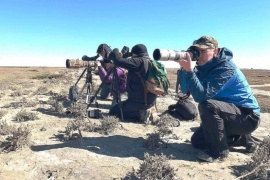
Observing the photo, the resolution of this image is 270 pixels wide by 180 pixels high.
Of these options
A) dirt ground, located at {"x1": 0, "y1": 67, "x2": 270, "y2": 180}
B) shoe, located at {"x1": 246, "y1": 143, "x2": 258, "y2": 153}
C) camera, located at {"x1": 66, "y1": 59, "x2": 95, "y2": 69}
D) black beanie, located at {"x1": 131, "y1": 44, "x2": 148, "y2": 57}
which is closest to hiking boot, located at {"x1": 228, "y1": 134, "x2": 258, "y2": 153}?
shoe, located at {"x1": 246, "y1": 143, "x2": 258, "y2": 153}

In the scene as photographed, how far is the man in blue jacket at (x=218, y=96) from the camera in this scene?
475 centimetres

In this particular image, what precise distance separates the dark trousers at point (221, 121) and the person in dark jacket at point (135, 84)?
2376mm

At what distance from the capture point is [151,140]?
5.52m

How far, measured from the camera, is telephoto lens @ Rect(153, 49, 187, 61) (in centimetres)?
428

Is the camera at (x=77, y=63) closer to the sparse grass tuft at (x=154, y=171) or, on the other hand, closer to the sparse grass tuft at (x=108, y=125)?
the sparse grass tuft at (x=108, y=125)

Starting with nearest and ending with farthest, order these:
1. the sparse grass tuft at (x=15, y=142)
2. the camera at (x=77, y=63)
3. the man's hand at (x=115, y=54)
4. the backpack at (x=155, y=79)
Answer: the sparse grass tuft at (x=15, y=142), the man's hand at (x=115, y=54), the backpack at (x=155, y=79), the camera at (x=77, y=63)

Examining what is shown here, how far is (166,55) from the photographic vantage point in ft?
14.2

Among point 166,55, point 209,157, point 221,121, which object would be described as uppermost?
point 166,55

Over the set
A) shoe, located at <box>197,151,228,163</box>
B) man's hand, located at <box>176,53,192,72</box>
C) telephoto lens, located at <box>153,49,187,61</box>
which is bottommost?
shoe, located at <box>197,151,228,163</box>

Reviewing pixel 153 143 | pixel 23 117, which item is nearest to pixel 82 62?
pixel 23 117

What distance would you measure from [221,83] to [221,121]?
0.61 meters

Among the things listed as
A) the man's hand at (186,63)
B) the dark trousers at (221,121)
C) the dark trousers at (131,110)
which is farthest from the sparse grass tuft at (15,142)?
the dark trousers at (131,110)

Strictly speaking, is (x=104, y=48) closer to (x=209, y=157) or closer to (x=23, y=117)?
(x=23, y=117)

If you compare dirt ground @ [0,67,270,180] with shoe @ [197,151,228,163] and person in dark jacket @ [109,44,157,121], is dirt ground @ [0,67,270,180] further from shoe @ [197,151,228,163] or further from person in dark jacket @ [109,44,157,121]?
→ person in dark jacket @ [109,44,157,121]
